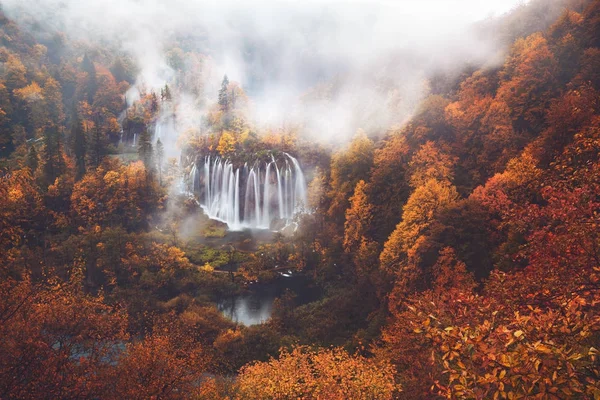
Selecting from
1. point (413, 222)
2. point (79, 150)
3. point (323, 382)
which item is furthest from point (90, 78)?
point (323, 382)

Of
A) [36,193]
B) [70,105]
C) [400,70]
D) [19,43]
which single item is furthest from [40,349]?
[19,43]

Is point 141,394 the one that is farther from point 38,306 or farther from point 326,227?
point 326,227

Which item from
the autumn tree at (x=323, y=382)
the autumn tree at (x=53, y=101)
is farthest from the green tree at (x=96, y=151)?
the autumn tree at (x=323, y=382)

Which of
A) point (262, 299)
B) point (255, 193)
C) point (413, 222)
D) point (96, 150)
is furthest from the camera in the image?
point (255, 193)

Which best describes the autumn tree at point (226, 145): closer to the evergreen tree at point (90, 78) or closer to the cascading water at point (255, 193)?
the cascading water at point (255, 193)

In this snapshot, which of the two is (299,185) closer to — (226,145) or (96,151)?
(226,145)

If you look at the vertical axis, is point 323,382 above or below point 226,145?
below
